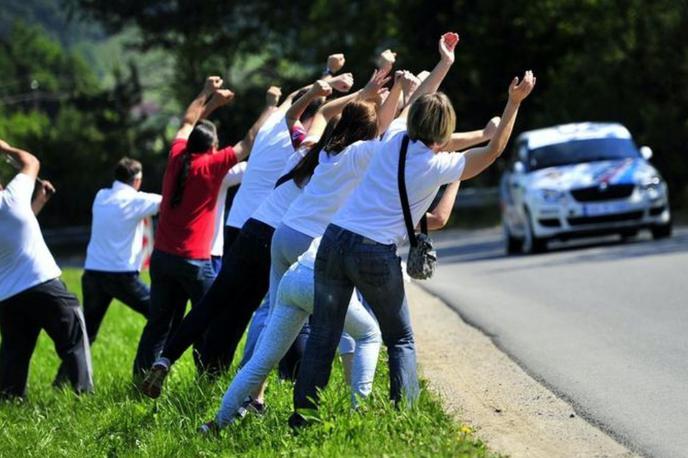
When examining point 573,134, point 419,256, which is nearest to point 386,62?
point 419,256

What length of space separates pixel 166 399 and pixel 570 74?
31.6 metres

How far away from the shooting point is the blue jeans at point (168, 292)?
35.7ft

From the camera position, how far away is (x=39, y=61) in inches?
5236

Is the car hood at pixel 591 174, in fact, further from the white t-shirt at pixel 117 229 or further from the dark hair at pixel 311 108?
the dark hair at pixel 311 108

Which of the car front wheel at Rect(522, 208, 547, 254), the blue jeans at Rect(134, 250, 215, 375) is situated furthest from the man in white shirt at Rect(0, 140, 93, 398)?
the car front wheel at Rect(522, 208, 547, 254)

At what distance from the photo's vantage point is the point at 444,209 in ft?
27.4

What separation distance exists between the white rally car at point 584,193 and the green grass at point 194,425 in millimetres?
10412

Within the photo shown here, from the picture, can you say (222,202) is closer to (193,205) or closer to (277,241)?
(193,205)

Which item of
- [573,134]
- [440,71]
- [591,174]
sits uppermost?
[440,71]

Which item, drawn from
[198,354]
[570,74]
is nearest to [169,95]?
[570,74]

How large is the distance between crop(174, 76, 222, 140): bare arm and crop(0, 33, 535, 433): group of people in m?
0.01

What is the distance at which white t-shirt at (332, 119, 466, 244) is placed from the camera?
761 cm

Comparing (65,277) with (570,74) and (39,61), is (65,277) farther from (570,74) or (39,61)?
(39,61)

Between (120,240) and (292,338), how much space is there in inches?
193
